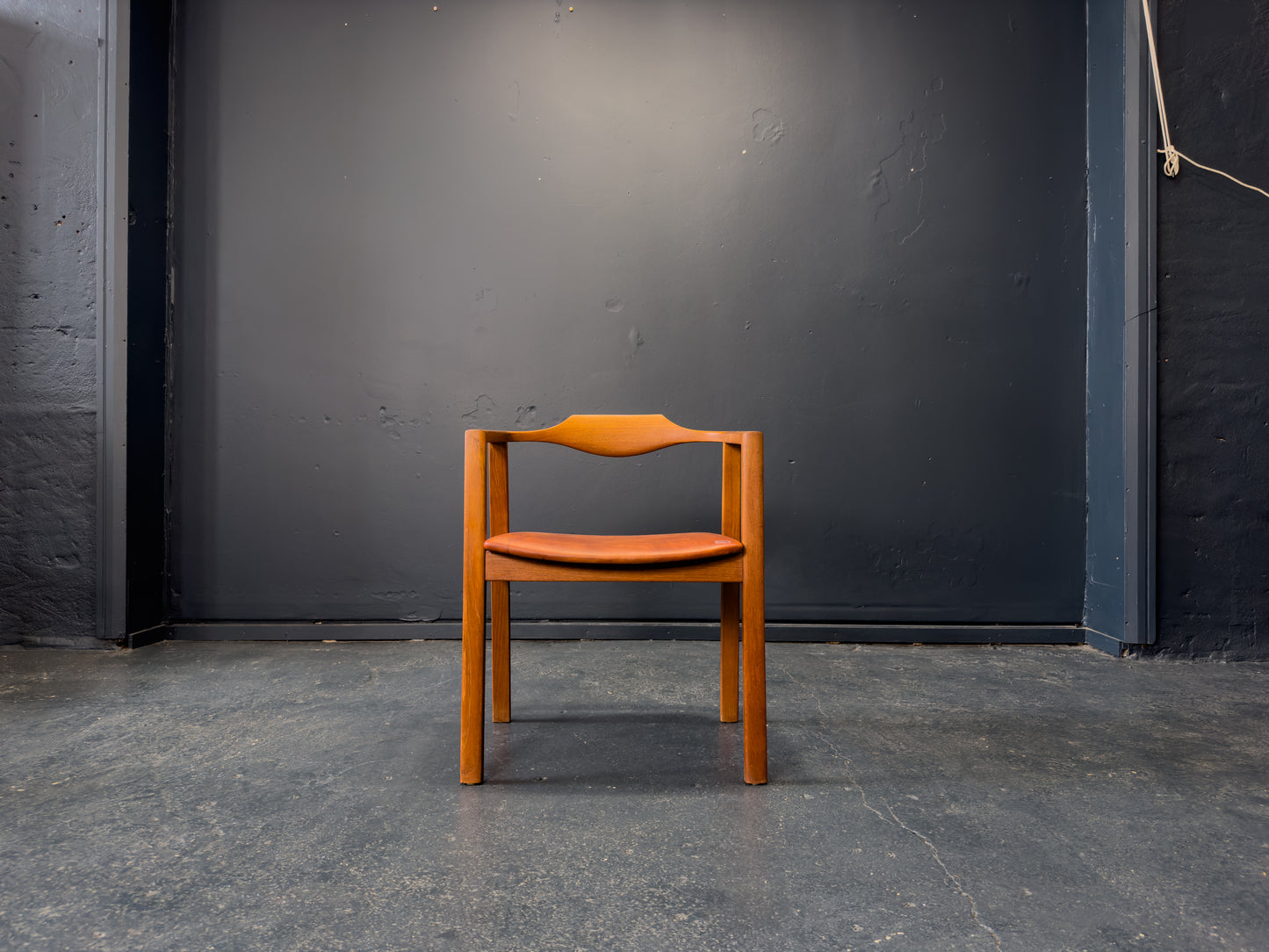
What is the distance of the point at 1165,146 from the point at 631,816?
8.29 feet

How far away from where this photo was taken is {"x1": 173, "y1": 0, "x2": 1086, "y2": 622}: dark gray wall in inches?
89.1

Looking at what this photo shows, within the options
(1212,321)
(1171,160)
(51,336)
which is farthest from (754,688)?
(51,336)

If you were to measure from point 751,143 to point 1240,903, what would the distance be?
228 cm

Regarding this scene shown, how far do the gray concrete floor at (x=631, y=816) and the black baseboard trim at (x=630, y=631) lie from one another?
1.18 feet

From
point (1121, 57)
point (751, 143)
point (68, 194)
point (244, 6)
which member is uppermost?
point (244, 6)

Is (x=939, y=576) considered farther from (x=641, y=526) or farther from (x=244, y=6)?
(x=244, y=6)

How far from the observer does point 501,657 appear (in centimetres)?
155

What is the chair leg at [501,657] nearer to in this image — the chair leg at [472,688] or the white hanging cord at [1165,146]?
the chair leg at [472,688]

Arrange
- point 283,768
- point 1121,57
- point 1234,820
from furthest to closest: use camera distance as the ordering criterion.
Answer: point 1121,57, point 283,768, point 1234,820

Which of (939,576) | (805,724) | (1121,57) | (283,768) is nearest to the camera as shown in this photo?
(283,768)

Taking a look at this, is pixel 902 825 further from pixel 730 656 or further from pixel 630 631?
pixel 630 631

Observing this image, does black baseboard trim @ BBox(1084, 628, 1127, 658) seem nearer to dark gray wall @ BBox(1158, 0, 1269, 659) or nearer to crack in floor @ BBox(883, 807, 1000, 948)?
dark gray wall @ BBox(1158, 0, 1269, 659)

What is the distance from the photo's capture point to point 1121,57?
2.11 m

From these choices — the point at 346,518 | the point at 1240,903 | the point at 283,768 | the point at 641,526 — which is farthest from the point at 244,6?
the point at 1240,903
